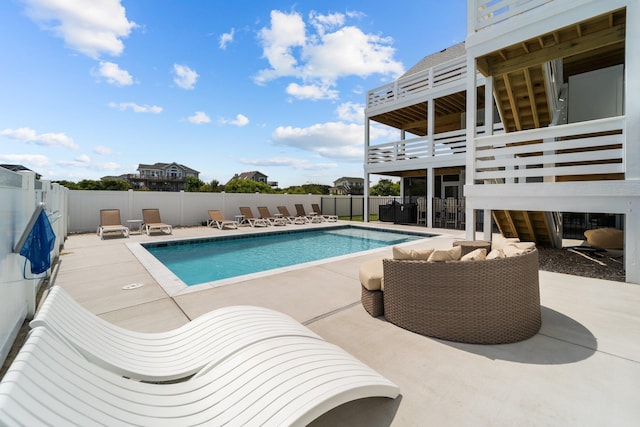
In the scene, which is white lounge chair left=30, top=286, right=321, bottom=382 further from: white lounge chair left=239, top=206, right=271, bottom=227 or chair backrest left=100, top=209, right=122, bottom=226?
white lounge chair left=239, top=206, right=271, bottom=227

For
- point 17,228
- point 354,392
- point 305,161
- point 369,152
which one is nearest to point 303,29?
point 369,152

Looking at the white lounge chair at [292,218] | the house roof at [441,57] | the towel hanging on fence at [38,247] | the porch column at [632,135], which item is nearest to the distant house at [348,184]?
the house roof at [441,57]

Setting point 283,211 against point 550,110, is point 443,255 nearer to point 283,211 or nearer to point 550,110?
point 550,110

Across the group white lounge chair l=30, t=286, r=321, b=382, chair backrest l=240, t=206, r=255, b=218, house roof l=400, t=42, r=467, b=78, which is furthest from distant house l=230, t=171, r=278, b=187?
white lounge chair l=30, t=286, r=321, b=382

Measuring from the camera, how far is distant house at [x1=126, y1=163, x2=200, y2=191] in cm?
5697

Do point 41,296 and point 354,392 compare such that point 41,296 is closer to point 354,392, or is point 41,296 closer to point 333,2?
point 354,392

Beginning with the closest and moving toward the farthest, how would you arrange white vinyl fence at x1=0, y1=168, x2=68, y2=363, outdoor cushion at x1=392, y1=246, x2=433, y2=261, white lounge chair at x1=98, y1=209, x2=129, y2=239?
white vinyl fence at x1=0, y1=168, x2=68, y2=363
outdoor cushion at x1=392, y1=246, x2=433, y2=261
white lounge chair at x1=98, y1=209, x2=129, y2=239

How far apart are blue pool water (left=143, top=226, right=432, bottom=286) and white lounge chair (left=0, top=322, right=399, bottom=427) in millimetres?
4831

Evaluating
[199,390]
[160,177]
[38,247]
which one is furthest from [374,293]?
[160,177]

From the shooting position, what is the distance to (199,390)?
69.0 inches

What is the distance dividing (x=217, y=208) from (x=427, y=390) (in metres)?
14.3

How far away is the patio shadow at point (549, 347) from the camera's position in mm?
2654

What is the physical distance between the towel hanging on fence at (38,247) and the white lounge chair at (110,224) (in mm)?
7767

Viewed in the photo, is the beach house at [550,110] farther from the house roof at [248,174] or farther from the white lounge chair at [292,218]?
the house roof at [248,174]
